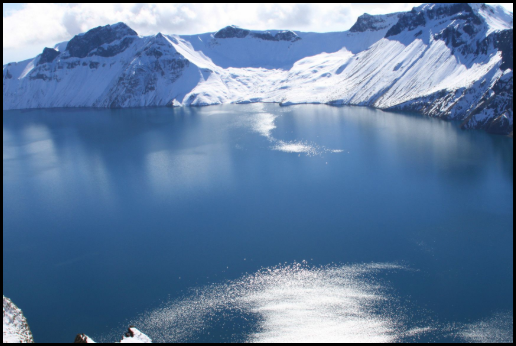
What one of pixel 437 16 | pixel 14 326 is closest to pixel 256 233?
pixel 14 326

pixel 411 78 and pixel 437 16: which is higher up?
pixel 437 16

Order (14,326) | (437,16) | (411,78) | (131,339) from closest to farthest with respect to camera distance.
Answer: (131,339)
(14,326)
(411,78)
(437,16)

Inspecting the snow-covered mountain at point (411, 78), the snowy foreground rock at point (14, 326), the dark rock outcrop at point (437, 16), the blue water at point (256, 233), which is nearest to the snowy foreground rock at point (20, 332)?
the snowy foreground rock at point (14, 326)

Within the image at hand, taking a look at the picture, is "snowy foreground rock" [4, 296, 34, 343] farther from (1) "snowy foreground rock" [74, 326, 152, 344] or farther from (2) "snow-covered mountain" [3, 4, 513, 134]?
(2) "snow-covered mountain" [3, 4, 513, 134]

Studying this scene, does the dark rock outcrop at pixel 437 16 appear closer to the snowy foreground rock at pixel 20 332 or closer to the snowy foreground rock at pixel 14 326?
the snowy foreground rock at pixel 20 332

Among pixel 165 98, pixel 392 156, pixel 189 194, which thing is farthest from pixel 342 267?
pixel 165 98

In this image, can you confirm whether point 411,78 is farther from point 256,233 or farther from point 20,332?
point 20,332

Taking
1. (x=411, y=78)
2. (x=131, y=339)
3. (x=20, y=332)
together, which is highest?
(x=411, y=78)
